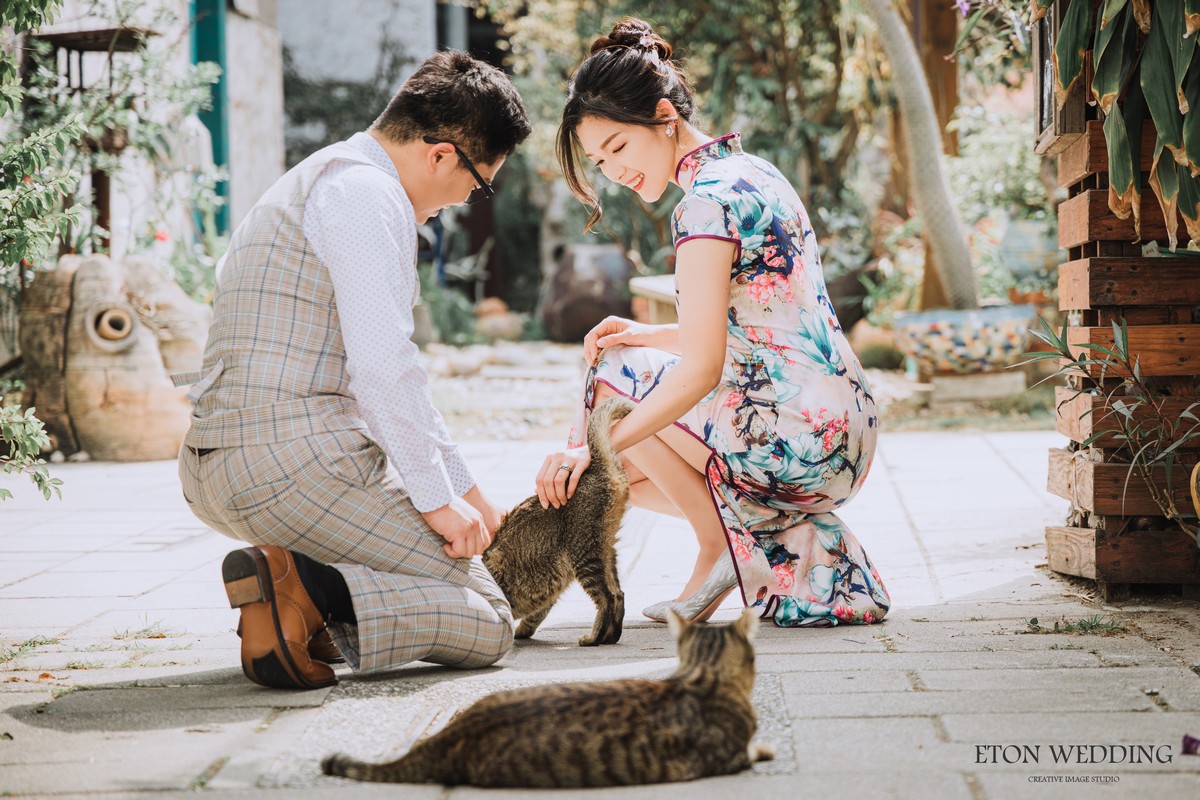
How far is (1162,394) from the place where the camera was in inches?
126

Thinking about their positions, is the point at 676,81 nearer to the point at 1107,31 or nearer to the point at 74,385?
the point at 1107,31

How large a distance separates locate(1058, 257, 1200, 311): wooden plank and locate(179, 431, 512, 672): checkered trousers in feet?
5.98

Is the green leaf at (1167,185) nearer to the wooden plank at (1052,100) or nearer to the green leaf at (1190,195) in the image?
the green leaf at (1190,195)

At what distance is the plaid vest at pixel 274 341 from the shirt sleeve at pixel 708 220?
79cm

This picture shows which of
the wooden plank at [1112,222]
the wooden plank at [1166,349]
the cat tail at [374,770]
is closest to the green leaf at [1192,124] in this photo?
the wooden plank at [1112,222]

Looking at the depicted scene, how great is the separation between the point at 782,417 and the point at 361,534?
1.09 metres

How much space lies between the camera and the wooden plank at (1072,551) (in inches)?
127

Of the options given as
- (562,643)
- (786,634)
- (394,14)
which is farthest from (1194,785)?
(394,14)

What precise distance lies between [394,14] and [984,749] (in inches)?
512

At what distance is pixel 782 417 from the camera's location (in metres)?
3.02

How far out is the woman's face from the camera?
9.98ft

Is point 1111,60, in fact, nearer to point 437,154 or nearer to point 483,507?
point 437,154

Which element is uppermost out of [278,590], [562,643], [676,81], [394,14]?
[394,14]

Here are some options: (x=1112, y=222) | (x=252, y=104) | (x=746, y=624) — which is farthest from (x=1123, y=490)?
(x=252, y=104)
